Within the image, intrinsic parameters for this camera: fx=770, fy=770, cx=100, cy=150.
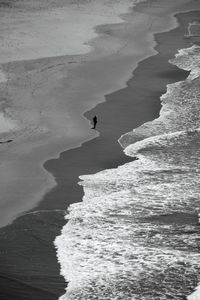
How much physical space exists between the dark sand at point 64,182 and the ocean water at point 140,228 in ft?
1.14

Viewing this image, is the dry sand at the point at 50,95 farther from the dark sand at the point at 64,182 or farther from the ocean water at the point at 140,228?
the ocean water at the point at 140,228

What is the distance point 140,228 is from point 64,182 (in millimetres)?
3679

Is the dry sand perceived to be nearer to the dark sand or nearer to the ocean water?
the dark sand

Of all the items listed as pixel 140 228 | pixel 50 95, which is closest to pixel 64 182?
pixel 140 228

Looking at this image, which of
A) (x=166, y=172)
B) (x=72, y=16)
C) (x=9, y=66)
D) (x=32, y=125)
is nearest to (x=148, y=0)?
(x=72, y=16)

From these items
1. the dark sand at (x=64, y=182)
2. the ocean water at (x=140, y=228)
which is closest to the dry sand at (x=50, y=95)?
the dark sand at (x=64, y=182)

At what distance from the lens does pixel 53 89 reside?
3225cm

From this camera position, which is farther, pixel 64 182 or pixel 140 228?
pixel 64 182

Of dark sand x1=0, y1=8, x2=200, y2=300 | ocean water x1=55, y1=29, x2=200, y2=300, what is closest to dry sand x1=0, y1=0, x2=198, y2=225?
dark sand x1=0, y1=8, x2=200, y2=300

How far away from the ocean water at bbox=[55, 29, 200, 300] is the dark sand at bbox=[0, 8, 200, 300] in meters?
0.35

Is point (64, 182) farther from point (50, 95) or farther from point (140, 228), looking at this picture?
point (50, 95)

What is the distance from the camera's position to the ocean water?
16.2 metres

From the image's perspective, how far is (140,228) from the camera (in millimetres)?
18859

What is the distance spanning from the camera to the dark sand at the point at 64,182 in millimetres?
16188
